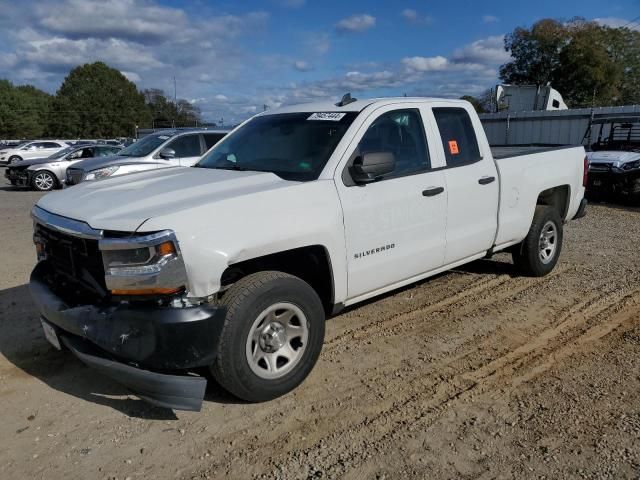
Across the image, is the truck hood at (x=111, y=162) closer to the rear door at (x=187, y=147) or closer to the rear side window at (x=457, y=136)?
the rear door at (x=187, y=147)

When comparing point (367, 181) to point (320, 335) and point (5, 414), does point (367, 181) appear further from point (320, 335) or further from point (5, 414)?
point (5, 414)

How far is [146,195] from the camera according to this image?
3496mm

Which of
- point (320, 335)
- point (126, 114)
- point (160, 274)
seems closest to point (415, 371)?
point (320, 335)

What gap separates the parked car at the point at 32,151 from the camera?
1195 inches

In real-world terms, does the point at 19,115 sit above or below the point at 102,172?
above

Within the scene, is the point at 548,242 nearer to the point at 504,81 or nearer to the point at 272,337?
the point at 272,337

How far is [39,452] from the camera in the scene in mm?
3039

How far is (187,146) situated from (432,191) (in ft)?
28.8

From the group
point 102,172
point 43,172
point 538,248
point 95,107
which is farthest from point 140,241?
point 95,107

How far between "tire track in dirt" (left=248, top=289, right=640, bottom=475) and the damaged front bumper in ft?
2.33

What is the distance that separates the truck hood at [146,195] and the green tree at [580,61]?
46.9 metres

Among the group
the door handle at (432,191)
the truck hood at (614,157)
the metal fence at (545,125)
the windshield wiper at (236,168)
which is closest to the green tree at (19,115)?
the metal fence at (545,125)

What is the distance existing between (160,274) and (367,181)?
64.1 inches

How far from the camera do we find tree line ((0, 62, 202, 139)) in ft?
276
